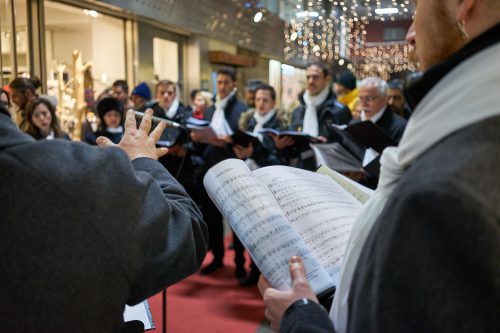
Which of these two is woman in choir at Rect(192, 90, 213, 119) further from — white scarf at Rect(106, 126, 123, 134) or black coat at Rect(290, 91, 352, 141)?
black coat at Rect(290, 91, 352, 141)

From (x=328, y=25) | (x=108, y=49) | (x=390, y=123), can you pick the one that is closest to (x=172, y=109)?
(x=390, y=123)

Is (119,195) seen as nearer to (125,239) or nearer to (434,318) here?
(125,239)

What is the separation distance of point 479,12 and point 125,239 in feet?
2.10

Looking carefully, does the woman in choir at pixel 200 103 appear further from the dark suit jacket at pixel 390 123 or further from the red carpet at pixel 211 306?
the dark suit jacket at pixel 390 123

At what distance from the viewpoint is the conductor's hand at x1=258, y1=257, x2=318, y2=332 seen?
3.10ft

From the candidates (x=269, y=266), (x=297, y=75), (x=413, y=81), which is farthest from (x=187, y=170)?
(x=297, y=75)

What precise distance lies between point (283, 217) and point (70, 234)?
427mm

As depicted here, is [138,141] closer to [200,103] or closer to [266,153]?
[266,153]

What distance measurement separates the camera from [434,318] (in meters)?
0.62

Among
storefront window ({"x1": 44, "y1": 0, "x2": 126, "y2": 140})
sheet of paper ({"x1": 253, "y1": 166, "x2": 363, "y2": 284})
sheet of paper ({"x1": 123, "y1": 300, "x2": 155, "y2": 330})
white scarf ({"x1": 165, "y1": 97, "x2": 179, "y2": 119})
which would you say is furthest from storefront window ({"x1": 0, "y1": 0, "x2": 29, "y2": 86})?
sheet of paper ({"x1": 253, "y1": 166, "x2": 363, "y2": 284})

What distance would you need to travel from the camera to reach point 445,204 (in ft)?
1.99

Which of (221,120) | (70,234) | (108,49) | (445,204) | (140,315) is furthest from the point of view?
(108,49)

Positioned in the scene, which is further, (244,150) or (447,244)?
(244,150)

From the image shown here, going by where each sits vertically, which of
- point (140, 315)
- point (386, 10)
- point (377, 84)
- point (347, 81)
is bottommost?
point (140, 315)
